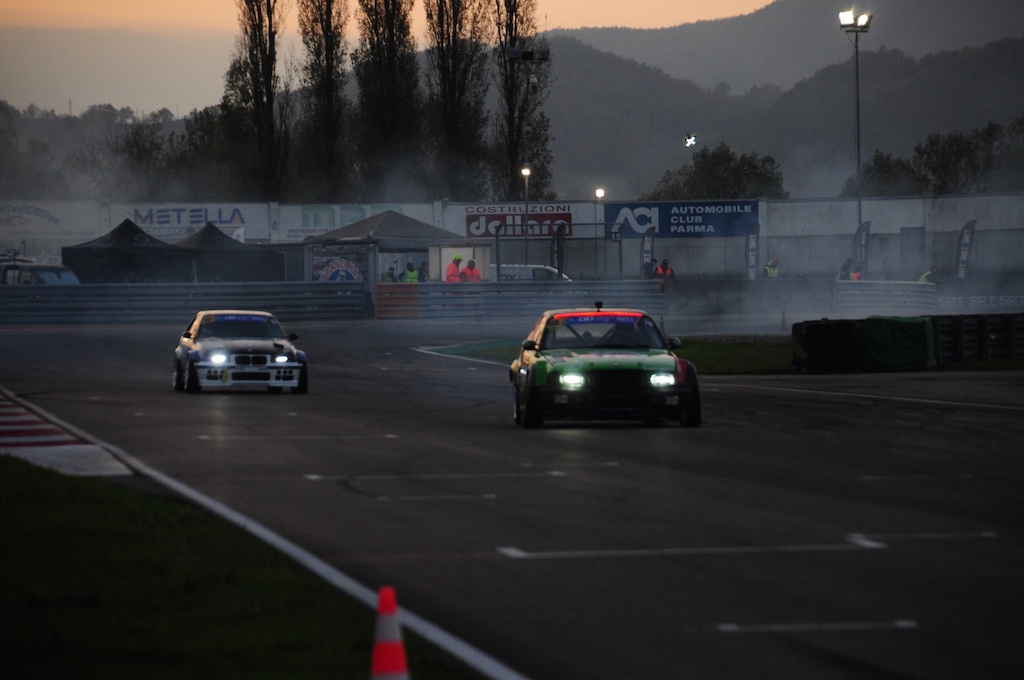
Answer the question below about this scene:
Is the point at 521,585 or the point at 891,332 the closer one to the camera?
the point at 521,585

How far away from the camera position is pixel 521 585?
696 cm

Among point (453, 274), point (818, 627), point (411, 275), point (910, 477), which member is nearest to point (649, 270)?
point (453, 274)

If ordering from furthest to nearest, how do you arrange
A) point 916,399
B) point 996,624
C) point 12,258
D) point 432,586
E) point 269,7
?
1. point 269,7
2. point 12,258
3. point 916,399
4. point 432,586
5. point 996,624

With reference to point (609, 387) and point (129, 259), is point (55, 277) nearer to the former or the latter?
point (129, 259)

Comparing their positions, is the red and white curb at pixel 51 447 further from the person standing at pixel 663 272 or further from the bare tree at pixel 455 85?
the bare tree at pixel 455 85

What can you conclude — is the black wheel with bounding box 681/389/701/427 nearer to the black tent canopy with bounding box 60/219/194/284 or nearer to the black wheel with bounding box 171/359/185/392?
→ the black wheel with bounding box 171/359/185/392

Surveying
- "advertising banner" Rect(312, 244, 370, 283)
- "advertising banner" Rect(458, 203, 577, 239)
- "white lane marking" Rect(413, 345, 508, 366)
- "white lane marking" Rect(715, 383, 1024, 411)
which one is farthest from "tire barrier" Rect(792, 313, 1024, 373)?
"advertising banner" Rect(458, 203, 577, 239)

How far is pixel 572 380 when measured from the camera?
591 inches

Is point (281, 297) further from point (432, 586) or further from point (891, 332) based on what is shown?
point (432, 586)

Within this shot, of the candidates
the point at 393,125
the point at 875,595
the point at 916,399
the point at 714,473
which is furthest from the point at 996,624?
the point at 393,125

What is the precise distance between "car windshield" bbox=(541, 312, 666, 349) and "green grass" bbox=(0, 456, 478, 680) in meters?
7.54

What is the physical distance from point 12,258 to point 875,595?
44.2 m

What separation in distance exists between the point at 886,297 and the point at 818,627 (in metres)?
40.9

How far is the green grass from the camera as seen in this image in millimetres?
5176
